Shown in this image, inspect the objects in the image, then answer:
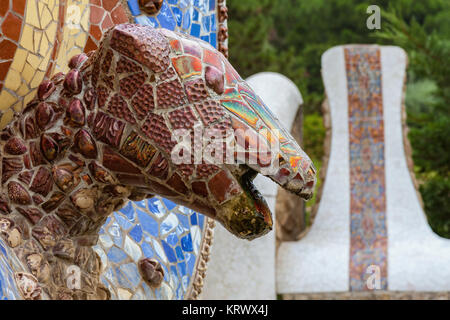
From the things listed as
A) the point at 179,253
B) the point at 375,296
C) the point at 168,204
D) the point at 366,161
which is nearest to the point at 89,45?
the point at 168,204

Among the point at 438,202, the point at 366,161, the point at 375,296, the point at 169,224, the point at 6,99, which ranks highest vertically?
the point at 6,99

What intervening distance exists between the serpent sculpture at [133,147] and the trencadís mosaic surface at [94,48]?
0.16 feet

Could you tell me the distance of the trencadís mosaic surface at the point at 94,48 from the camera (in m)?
1.30

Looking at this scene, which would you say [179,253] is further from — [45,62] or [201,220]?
[45,62]

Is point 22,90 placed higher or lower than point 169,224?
higher

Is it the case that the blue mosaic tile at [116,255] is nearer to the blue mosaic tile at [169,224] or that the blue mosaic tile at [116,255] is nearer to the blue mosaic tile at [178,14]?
the blue mosaic tile at [169,224]

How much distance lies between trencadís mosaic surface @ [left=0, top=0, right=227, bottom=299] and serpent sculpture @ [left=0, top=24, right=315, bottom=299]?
0.16 feet

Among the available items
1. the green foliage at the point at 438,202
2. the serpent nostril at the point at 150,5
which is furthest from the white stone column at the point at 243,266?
the green foliage at the point at 438,202

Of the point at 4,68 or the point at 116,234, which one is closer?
the point at 4,68

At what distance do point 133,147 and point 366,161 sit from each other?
3694 millimetres

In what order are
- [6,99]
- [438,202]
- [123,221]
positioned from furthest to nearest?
[438,202] → [123,221] → [6,99]

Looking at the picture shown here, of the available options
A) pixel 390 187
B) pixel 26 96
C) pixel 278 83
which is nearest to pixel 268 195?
pixel 278 83

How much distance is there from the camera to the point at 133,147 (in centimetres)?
125

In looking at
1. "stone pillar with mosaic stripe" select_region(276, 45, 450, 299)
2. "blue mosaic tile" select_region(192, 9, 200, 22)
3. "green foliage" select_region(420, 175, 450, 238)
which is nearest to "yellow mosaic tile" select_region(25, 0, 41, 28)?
"blue mosaic tile" select_region(192, 9, 200, 22)
